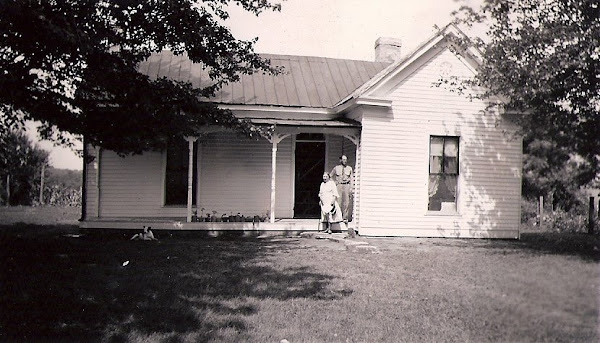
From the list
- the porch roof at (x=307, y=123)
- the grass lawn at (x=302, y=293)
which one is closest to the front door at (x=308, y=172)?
the porch roof at (x=307, y=123)

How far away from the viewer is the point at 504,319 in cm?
277

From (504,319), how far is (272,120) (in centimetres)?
1040

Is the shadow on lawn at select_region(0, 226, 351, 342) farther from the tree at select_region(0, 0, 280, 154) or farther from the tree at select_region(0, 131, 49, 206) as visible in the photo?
the tree at select_region(0, 131, 49, 206)

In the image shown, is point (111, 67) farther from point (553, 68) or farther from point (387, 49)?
point (387, 49)

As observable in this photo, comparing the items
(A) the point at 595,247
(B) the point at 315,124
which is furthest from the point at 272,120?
(A) the point at 595,247

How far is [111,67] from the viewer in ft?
24.6

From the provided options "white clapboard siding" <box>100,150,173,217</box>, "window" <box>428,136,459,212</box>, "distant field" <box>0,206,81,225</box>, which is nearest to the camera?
"window" <box>428,136,459,212</box>

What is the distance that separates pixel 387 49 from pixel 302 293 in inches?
553

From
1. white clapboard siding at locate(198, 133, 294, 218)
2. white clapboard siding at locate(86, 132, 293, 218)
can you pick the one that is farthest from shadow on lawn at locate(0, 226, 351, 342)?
white clapboard siding at locate(198, 133, 294, 218)

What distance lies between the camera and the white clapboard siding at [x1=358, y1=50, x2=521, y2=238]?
39.9 feet

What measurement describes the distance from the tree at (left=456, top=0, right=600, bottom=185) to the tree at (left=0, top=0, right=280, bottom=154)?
3.26 meters

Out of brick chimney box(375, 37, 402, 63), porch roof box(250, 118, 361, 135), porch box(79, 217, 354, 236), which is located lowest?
porch box(79, 217, 354, 236)

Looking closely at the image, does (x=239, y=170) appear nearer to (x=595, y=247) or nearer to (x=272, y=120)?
(x=272, y=120)

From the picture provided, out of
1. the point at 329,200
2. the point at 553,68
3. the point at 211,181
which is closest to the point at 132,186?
the point at 211,181
